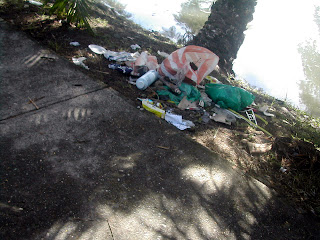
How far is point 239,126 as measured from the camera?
3545 mm

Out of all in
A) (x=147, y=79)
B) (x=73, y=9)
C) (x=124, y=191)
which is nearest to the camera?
(x=124, y=191)

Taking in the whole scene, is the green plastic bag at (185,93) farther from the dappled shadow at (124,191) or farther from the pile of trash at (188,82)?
the dappled shadow at (124,191)

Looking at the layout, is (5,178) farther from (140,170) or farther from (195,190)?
(195,190)

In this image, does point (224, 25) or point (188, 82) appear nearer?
point (188, 82)

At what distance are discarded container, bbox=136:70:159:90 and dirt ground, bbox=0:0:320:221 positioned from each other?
0.08 metres

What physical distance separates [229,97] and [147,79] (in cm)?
141

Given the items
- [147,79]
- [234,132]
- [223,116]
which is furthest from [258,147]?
[147,79]

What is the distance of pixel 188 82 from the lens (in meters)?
3.87

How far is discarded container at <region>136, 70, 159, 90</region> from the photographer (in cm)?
344

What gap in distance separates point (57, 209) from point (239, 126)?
2.83 meters

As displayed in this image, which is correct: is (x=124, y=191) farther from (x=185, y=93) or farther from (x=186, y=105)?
(x=185, y=93)

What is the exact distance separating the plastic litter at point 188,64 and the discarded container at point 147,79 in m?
0.23

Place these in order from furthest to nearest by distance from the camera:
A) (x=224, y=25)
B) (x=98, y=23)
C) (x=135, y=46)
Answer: (x=224, y=25), (x=98, y=23), (x=135, y=46)

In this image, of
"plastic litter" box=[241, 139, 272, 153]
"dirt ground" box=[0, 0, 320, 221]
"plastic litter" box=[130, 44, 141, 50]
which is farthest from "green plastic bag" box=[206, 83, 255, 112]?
"plastic litter" box=[130, 44, 141, 50]
